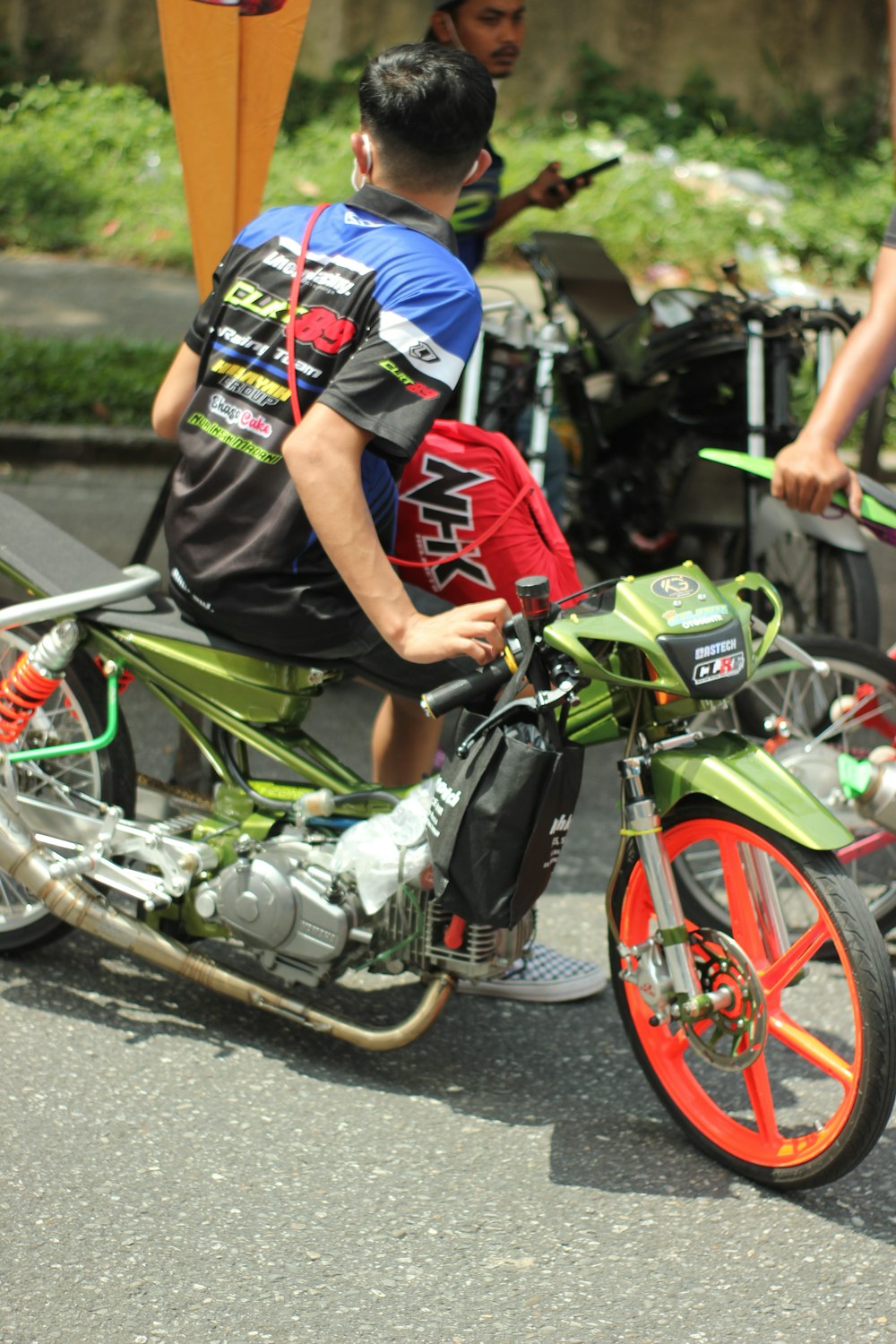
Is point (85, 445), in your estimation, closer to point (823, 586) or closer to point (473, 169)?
point (823, 586)

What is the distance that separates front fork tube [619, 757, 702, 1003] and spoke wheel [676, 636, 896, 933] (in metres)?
0.74

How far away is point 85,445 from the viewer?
7.20 m

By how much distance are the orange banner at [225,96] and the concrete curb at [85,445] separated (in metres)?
3.73

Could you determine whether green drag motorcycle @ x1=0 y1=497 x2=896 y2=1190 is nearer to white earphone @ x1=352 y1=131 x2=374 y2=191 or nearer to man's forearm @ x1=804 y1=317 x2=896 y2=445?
man's forearm @ x1=804 y1=317 x2=896 y2=445

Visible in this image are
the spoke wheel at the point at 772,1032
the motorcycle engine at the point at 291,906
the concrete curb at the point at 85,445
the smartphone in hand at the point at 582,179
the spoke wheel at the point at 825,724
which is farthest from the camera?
the concrete curb at the point at 85,445

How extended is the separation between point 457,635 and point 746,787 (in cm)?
54

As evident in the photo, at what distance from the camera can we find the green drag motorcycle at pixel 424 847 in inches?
99.8

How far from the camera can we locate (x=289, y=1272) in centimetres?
241

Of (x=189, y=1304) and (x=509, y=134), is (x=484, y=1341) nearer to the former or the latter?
(x=189, y=1304)

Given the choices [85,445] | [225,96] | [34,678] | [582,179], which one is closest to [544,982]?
[34,678]

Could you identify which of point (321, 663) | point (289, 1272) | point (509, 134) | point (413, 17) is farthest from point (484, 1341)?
point (413, 17)

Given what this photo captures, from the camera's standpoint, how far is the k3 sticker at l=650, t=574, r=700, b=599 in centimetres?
258

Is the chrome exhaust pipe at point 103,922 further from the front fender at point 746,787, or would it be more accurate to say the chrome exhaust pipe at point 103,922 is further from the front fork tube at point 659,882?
the front fender at point 746,787

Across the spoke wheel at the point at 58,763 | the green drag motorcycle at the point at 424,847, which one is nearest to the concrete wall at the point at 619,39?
the spoke wheel at the point at 58,763
